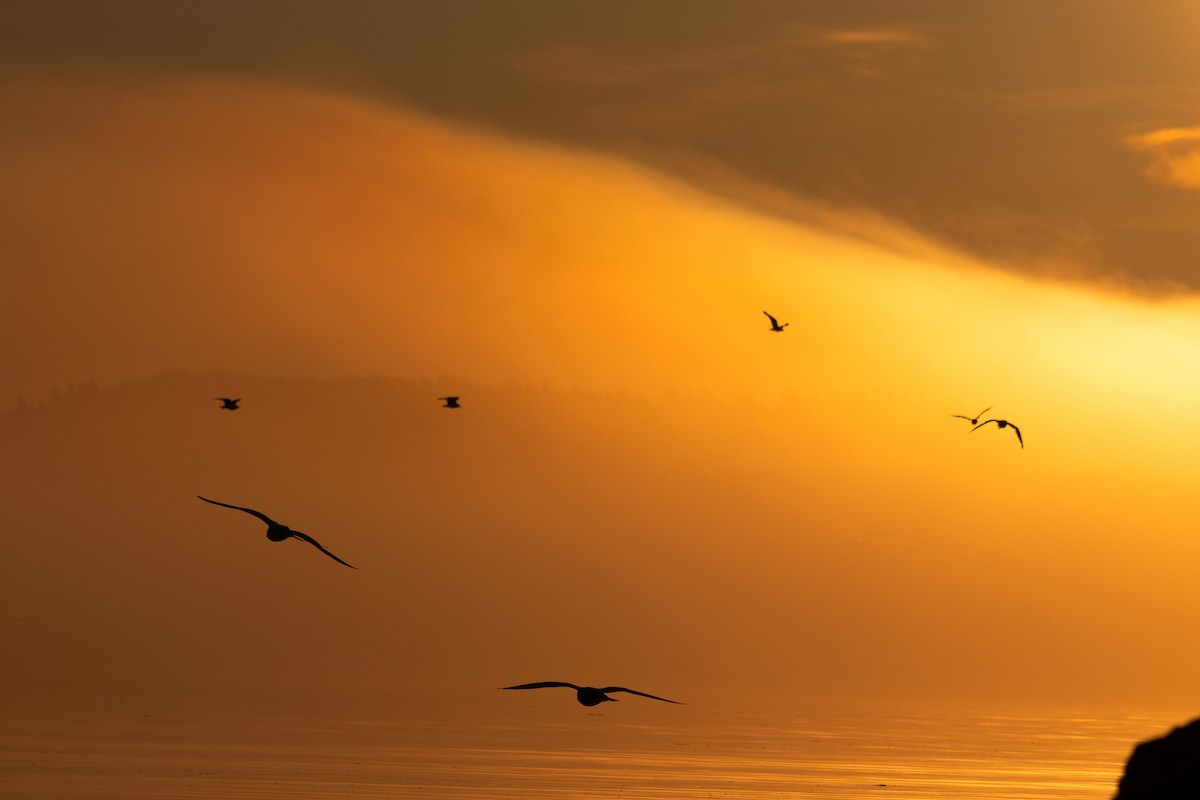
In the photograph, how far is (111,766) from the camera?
115562 mm

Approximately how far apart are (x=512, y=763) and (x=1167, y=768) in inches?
4126

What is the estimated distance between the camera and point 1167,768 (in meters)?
22.8

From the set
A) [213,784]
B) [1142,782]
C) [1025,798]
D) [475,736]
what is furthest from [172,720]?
[1142,782]

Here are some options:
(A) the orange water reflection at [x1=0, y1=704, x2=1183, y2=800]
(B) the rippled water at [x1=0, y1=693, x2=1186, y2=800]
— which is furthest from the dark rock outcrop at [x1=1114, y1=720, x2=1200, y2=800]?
(A) the orange water reflection at [x1=0, y1=704, x2=1183, y2=800]

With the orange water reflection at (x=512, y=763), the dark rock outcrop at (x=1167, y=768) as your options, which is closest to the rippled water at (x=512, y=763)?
the orange water reflection at (x=512, y=763)

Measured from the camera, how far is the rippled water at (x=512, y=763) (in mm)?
101875

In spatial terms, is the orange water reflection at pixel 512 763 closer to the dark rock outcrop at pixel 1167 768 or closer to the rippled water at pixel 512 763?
the rippled water at pixel 512 763

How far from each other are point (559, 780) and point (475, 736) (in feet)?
196

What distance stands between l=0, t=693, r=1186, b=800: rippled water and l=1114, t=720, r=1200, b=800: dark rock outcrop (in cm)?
7597

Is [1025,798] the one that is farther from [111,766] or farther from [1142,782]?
[1142,782]

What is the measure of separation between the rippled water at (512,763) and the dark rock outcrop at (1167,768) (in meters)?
76.0

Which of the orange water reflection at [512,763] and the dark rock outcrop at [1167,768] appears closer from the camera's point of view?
the dark rock outcrop at [1167,768]

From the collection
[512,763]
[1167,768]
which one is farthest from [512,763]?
[1167,768]

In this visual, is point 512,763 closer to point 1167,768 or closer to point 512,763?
point 512,763
